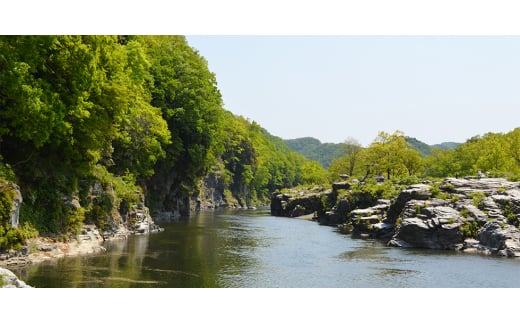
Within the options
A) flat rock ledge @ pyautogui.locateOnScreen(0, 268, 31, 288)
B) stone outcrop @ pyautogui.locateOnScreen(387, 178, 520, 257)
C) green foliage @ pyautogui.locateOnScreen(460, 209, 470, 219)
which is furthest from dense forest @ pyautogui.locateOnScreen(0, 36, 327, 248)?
green foliage @ pyautogui.locateOnScreen(460, 209, 470, 219)

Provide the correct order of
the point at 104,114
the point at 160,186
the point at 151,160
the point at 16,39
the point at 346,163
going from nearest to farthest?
the point at 16,39
the point at 104,114
the point at 151,160
the point at 160,186
the point at 346,163

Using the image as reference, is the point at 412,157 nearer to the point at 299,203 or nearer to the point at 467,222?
the point at 299,203

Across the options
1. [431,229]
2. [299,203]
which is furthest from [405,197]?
[299,203]

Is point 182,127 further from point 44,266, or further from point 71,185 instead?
point 44,266

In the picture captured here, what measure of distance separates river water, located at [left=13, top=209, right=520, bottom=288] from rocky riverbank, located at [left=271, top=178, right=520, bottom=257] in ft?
7.76

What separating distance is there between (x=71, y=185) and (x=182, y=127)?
32369 millimetres

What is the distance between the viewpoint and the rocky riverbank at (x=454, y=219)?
→ 39.6 meters

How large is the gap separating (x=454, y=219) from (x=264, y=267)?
19.4 metres

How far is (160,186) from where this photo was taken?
2608 inches

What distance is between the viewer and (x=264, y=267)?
99.7 ft

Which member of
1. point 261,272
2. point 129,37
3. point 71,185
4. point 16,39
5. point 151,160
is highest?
point 129,37

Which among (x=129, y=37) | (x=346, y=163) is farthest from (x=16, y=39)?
(x=346, y=163)

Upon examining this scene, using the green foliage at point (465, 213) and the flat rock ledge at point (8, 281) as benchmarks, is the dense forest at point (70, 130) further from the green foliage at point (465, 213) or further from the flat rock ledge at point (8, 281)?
the green foliage at point (465, 213)

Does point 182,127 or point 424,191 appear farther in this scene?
point 182,127
